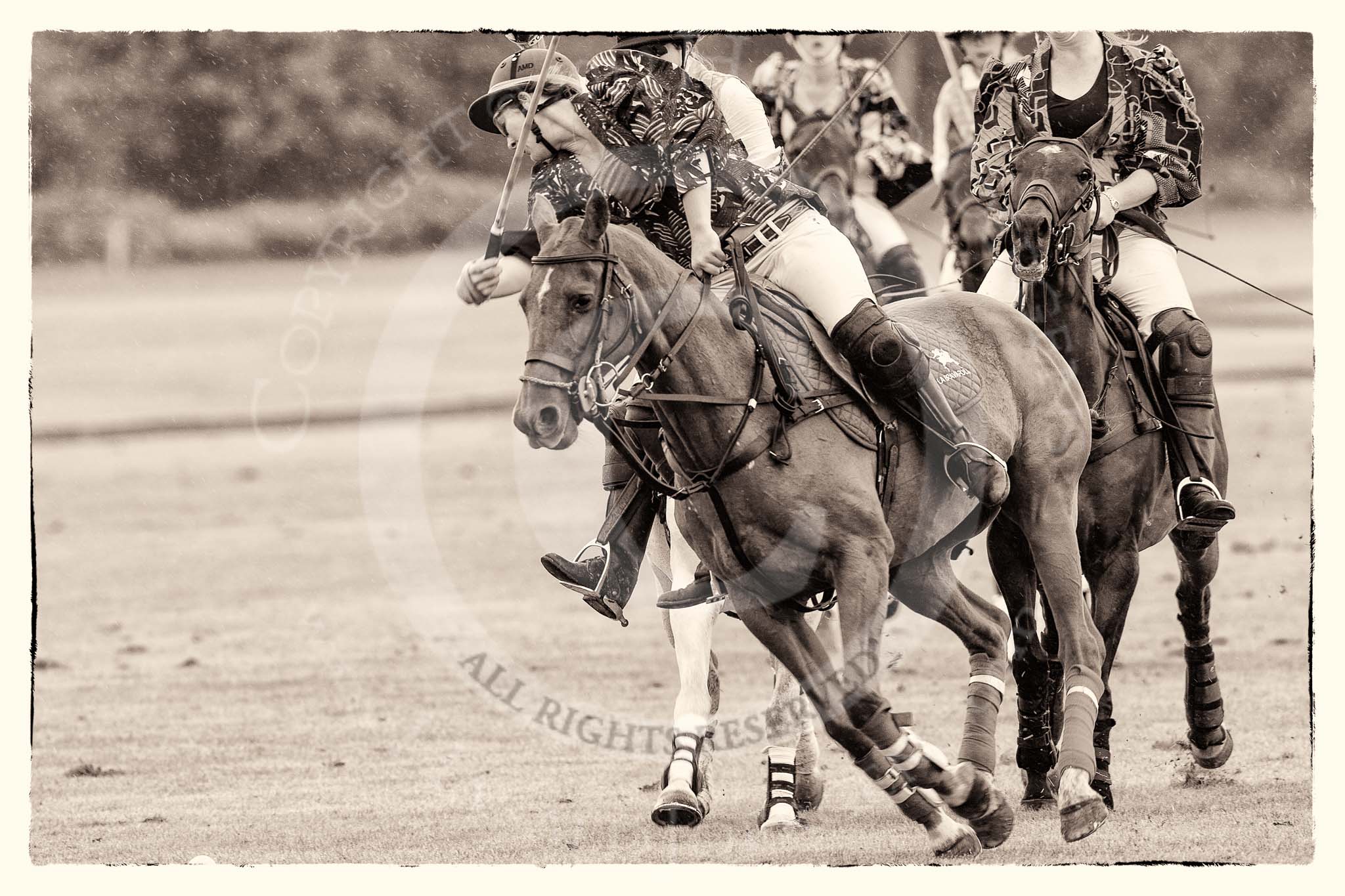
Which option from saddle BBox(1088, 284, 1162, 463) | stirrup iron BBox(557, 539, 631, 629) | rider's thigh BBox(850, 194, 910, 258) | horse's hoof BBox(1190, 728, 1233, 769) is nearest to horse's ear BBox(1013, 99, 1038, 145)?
saddle BBox(1088, 284, 1162, 463)

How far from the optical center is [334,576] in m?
18.1

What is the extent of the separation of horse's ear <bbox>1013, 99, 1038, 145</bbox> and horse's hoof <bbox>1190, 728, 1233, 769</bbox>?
Answer: 3110 millimetres

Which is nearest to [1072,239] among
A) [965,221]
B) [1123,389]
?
[1123,389]

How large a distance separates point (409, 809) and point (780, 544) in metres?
2.86

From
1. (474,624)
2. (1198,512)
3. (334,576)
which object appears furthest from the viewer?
(334,576)

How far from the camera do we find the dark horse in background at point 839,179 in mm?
12047

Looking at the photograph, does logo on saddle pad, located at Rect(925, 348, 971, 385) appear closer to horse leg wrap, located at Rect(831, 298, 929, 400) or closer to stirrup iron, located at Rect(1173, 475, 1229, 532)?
horse leg wrap, located at Rect(831, 298, 929, 400)

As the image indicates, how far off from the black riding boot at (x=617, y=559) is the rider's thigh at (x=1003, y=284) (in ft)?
6.56

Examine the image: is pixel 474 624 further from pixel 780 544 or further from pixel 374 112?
pixel 374 112

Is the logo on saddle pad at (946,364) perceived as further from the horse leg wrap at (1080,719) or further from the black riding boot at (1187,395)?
the black riding boot at (1187,395)

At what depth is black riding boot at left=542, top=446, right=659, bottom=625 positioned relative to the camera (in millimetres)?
7625

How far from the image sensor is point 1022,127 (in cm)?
827

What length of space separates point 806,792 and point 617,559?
1650 millimetres

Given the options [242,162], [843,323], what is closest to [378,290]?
[242,162]
